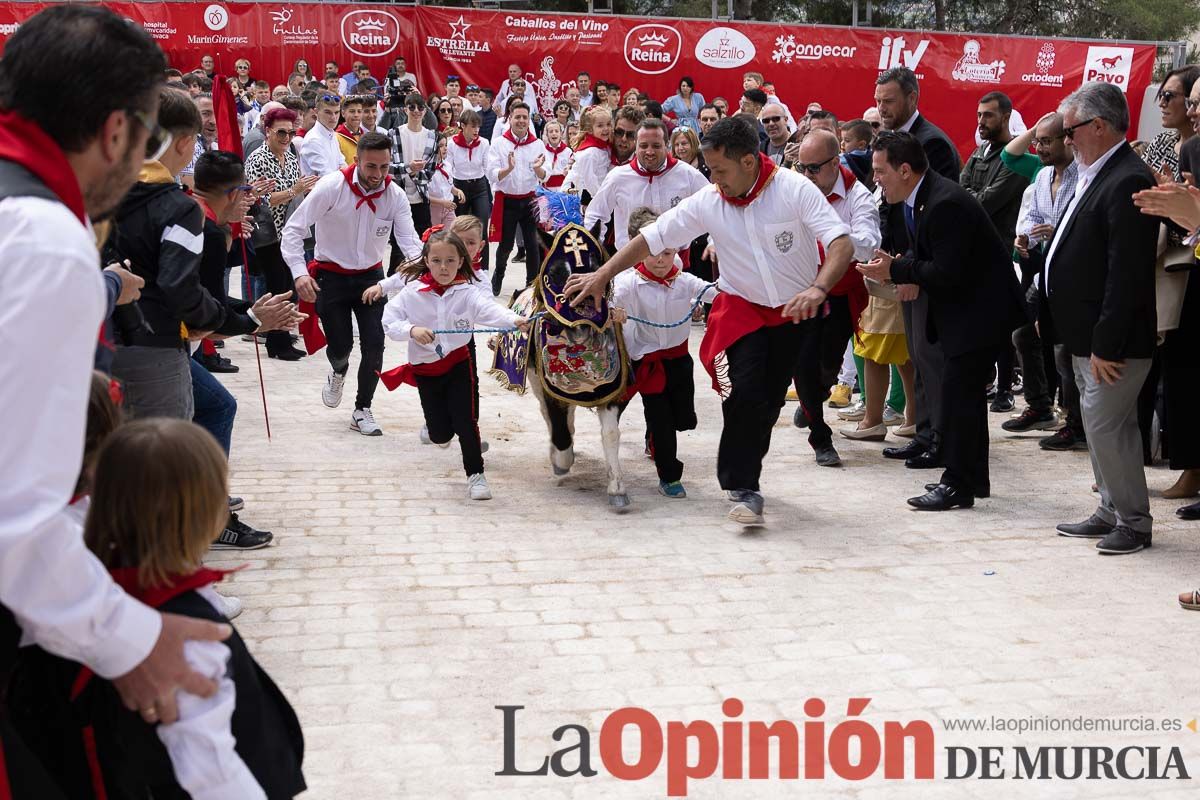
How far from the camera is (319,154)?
35.0 ft

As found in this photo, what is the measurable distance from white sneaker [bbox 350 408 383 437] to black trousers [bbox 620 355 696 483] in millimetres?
2042

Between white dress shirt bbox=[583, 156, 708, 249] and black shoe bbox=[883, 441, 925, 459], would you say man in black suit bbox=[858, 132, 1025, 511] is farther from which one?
white dress shirt bbox=[583, 156, 708, 249]

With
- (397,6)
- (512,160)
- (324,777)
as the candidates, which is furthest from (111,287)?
(397,6)

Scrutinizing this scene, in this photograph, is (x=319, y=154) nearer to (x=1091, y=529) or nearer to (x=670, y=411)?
(x=670, y=411)

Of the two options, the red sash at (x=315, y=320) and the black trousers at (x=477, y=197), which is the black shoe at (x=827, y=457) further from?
the black trousers at (x=477, y=197)

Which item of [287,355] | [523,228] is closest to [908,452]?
[287,355]

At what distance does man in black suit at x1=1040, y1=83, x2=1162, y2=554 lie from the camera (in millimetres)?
5406

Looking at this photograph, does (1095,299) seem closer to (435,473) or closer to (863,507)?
(863,507)

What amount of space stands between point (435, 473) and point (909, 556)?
2.89 meters

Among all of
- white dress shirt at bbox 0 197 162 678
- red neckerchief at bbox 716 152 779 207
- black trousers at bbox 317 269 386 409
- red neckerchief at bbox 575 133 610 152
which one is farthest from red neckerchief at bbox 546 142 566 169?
white dress shirt at bbox 0 197 162 678

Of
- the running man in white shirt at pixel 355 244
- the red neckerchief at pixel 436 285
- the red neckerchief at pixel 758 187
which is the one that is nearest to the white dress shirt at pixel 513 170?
the running man in white shirt at pixel 355 244

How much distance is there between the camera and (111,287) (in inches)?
139

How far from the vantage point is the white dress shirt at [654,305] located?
6.68 meters

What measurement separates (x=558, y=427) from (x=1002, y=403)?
362 cm
